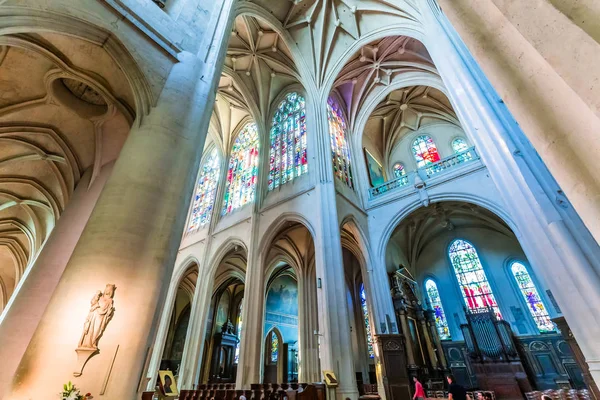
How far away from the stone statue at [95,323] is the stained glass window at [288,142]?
8.86 m

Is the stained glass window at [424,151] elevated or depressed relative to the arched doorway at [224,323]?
elevated

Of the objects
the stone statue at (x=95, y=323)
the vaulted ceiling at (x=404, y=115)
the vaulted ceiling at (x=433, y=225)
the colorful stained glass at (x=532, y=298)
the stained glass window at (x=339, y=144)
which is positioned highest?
the vaulted ceiling at (x=404, y=115)

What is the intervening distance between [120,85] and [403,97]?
14.0 meters

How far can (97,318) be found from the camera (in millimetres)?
2824

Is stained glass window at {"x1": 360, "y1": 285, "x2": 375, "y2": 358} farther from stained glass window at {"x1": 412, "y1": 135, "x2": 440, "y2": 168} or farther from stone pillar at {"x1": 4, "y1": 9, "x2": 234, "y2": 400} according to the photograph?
stone pillar at {"x1": 4, "y1": 9, "x2": 234, "y2": 400}

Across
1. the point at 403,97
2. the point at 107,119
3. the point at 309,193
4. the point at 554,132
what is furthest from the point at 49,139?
the point at 403,97

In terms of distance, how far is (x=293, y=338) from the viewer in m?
16.9

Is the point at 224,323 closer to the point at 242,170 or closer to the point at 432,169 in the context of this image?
the point at 242,170

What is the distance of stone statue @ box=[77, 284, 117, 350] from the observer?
274cm

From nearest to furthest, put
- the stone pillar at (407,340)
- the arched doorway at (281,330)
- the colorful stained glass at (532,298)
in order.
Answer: the stone pillar at (407,340) < the colorful stained glass at (532,298) < the arched doorway at (281,330)

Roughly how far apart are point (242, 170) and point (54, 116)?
9.01 m

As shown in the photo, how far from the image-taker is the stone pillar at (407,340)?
8.91 metres

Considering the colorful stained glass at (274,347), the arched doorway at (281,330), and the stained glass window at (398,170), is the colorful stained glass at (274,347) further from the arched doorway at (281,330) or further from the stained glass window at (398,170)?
the stained glass window at (398,170)

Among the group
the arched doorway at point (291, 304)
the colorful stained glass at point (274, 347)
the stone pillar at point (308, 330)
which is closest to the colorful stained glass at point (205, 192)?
the arched doorway at point (291, 304)
